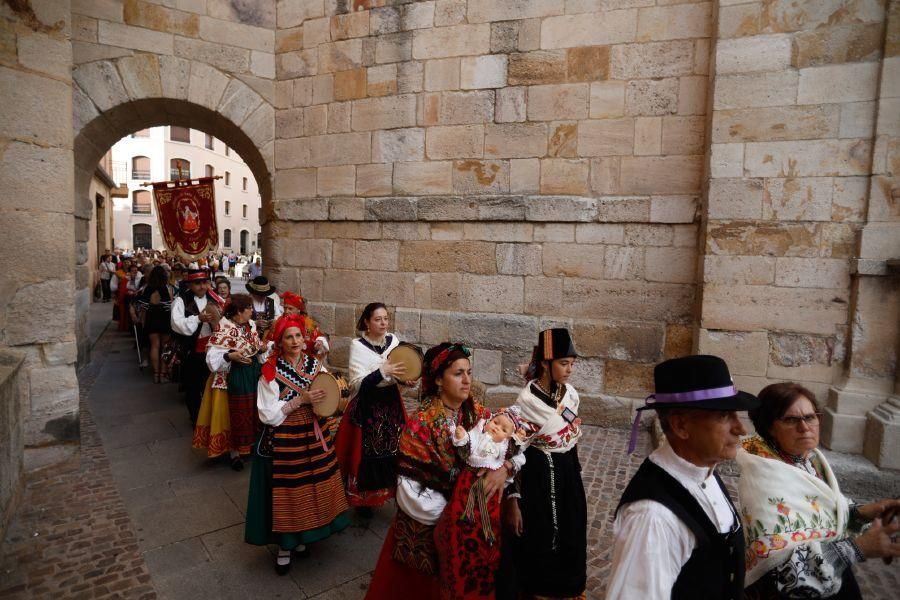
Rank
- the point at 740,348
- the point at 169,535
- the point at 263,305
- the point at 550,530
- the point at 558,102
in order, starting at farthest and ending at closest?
the point at 263,305 < the point at 558,102 < the point at 740,348 < the point at 169,535 < the point at 550,530

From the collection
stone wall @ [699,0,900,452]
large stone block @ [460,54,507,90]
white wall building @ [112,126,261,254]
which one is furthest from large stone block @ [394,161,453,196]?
white wall building @ [112,126,261,254]

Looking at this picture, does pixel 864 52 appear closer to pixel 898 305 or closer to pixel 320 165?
pixel 898 305

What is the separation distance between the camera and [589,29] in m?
5.65

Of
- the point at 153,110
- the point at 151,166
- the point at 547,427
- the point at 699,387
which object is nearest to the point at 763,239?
the point at 547,427

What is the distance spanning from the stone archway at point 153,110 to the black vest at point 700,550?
Answer: 7052 mm

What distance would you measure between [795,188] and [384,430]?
423 cm

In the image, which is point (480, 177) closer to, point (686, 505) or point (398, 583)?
point (398, 583)

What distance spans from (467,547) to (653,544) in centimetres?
97

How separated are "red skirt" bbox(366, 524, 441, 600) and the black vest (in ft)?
4.26

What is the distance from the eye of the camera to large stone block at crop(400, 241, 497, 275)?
243 inches

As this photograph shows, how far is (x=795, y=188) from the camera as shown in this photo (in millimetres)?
4609

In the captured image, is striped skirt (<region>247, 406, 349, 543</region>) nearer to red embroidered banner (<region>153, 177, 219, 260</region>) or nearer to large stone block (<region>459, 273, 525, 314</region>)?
large stone block (<region>459, 273, 525, 314</region>)

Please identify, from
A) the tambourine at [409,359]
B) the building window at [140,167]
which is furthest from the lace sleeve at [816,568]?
the building window at [140,167]

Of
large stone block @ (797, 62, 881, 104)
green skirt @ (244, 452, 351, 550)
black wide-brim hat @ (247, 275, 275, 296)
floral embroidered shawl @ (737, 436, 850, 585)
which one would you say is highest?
large stone block @ (797, 62, 881, 104)
